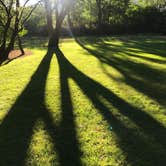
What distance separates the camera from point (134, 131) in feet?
17.5

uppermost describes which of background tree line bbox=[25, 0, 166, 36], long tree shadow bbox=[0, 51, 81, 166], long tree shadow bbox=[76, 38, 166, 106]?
background tree line bbox=[25, 0, 166, 36]

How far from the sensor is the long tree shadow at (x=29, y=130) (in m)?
4.66

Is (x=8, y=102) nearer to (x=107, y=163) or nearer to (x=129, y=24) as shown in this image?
(x=107, y=163)

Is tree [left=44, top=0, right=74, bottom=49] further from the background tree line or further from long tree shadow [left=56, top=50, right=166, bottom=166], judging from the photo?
the background tree line

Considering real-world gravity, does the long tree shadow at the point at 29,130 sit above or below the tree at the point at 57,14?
below

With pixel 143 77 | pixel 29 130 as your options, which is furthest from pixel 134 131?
pixel 143 77

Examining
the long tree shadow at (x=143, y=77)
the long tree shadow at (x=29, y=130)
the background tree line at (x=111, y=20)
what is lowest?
the long tree shadow at (x=29, y=130)

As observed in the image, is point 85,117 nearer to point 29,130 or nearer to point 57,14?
point 29,130

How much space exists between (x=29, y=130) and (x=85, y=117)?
1.08 metres

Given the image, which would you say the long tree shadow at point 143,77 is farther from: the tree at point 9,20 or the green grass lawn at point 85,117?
the tree at point 9,20

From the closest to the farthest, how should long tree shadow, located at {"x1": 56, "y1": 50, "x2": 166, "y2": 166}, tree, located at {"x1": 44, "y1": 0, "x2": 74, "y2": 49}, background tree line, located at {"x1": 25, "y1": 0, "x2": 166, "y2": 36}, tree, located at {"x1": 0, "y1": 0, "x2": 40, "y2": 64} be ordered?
long tree shadow, located at {"x1": 56, "y1": 50, "x2": 166, "y2": 166}, tree, located at {"x1": 44, "y1": 0, "x2": 74, "y2": 49}, tree, located at {"x1": 0, "y1": 0, "x2": 40, "y2": 64}, background tree line, located at {"x1": 25, "y1": 0, "x2": 166, "y2": 36}

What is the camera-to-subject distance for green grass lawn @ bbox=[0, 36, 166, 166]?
15.2ft

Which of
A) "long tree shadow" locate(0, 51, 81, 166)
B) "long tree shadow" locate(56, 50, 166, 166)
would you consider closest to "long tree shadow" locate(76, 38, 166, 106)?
"long tree shadow" locate(56, 50, 166, 166)

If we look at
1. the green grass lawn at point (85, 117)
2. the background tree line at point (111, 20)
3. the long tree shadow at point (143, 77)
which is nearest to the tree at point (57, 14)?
the long tree shadow at point (143, 77)
